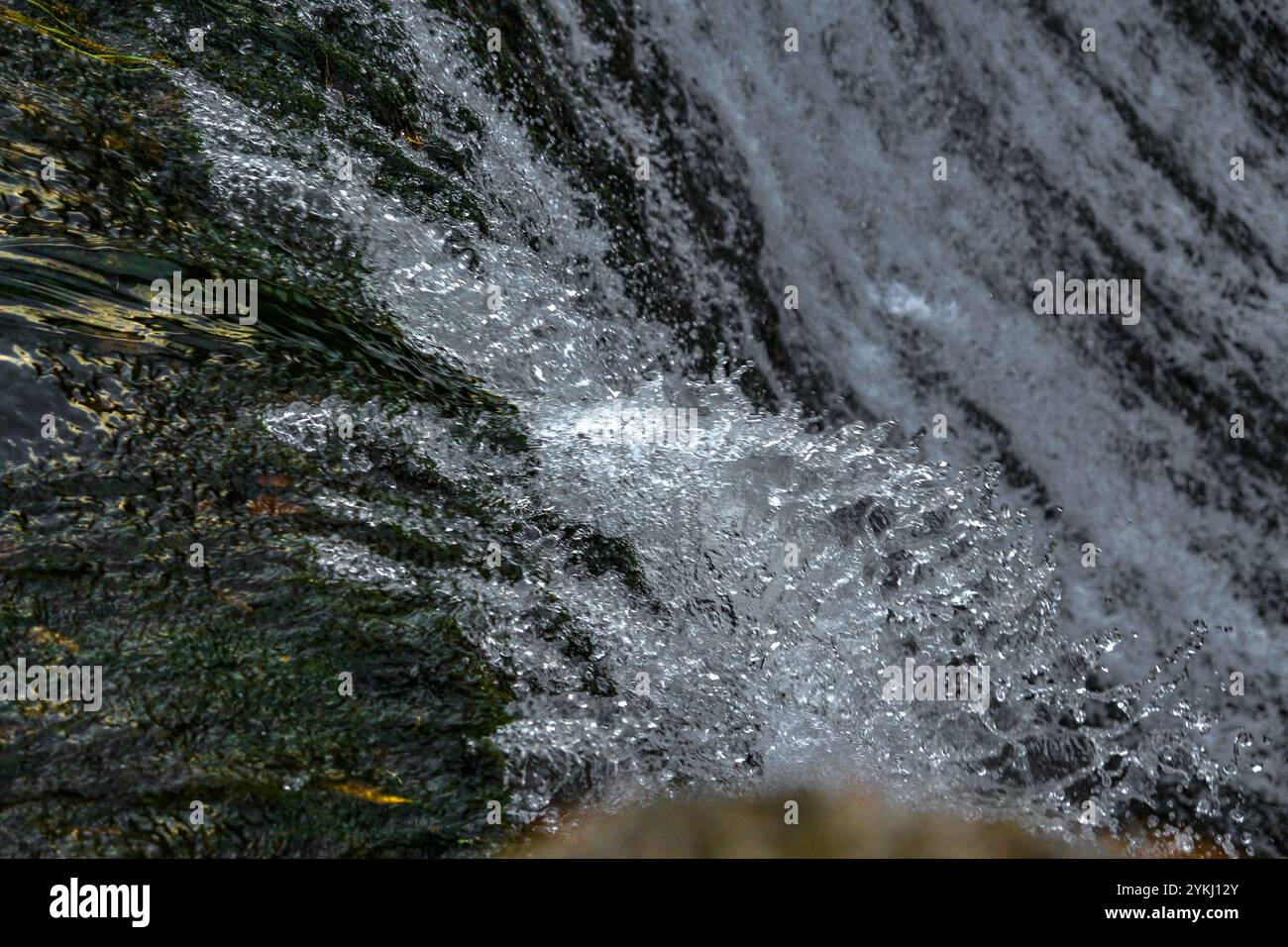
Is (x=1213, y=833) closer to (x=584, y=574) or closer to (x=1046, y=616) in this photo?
(x=1046, y=616)

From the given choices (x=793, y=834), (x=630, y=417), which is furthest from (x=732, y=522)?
(x=793, y=834)

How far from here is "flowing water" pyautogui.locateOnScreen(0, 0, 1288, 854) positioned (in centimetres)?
390

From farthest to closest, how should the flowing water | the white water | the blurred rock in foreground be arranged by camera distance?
the white water < the blurred rock in foreground < the flowing water

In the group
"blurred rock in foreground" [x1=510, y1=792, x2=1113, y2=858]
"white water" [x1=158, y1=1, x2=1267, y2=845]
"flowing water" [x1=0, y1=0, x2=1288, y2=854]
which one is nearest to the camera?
"flowing water" [x1=0, y1=0, x2=1288, y2=854]

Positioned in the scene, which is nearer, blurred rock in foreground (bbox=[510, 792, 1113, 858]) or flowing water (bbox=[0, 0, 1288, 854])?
flowing water (bbox=[0, 0, 1288, 854])

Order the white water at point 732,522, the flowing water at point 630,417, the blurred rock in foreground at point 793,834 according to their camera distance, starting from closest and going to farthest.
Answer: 1. the flowing water at point 630,417
2. the blurred rock in foreground at point 793,834
3. the white water at point 732,522

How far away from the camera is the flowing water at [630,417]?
390 centimetres

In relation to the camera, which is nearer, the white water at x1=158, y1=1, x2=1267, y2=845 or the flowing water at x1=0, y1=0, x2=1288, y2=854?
the flowing water at x1=0, y1=0, x2=1288, y2=854

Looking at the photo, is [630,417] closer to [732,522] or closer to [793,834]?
[732,522]

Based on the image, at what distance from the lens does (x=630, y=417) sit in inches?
212

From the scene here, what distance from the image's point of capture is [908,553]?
17.8 ft

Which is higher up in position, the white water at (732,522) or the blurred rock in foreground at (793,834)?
the white water at (732,522)

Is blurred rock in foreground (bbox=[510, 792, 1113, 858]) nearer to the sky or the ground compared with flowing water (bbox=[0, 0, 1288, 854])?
nearer to the ground

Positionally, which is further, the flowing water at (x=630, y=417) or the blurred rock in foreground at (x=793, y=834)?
the blurred rock in foreground at (x=793, y=834)
